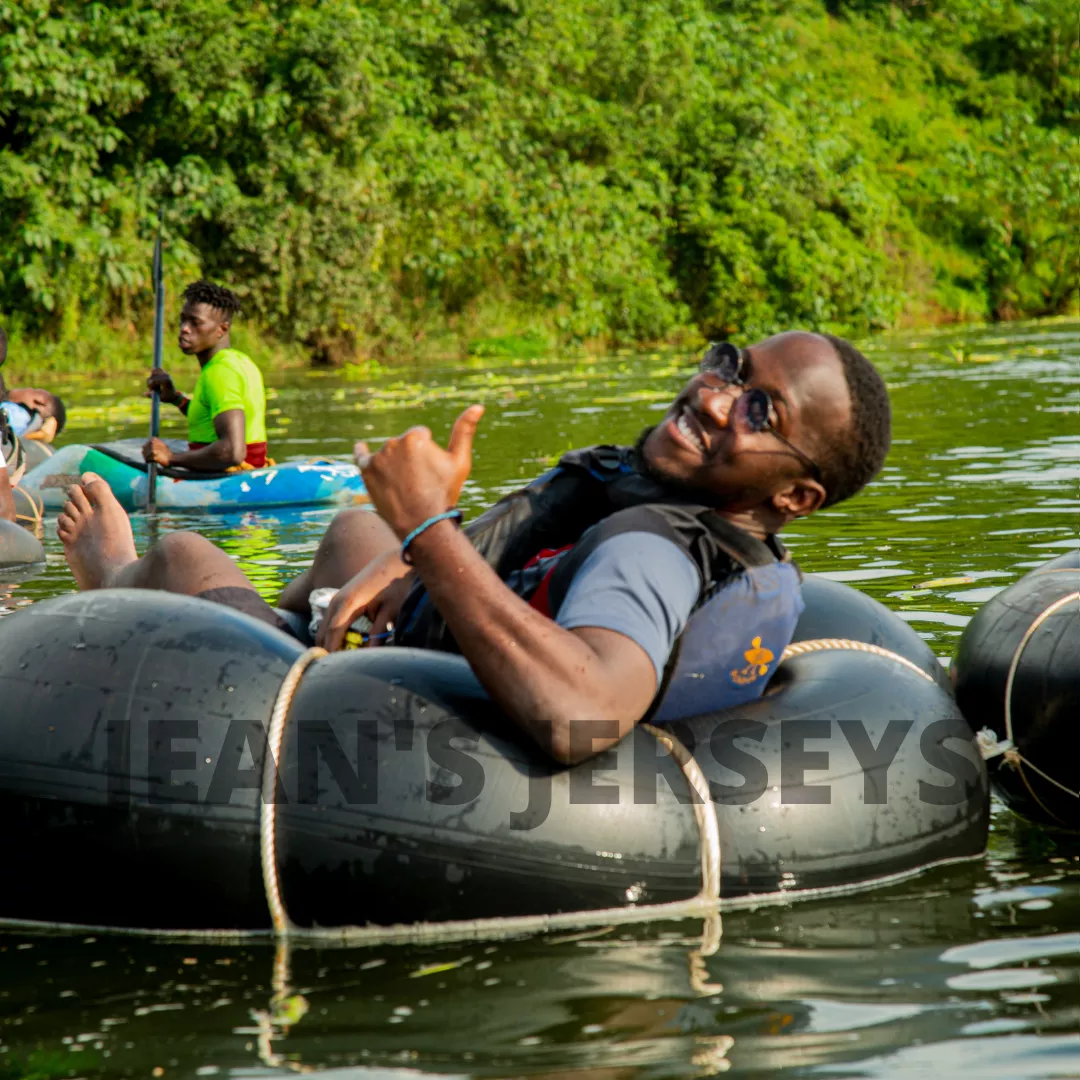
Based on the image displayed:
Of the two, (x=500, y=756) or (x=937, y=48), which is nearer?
(x=500, y=756)

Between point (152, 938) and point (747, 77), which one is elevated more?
point (747, 77)

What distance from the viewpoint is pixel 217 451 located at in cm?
1082

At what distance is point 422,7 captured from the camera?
29.5m

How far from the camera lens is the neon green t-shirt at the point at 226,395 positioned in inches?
416

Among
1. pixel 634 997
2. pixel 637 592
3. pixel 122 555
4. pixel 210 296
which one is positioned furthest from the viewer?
pixel 210 296

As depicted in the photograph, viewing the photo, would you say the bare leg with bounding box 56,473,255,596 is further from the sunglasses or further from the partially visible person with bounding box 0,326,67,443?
the partially visible person with bounding box 0,326,67,443

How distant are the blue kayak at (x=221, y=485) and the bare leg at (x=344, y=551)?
20.4 ft

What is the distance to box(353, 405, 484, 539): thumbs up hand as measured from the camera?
10.3 feet

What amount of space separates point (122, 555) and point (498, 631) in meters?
2.12

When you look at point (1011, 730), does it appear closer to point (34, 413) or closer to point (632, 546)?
point (632, 546)

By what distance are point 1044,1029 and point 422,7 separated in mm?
28626

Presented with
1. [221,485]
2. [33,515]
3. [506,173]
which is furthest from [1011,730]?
[506,173]

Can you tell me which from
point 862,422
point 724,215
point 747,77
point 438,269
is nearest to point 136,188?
point 438,269

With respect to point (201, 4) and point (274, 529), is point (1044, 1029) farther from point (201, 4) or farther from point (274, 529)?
point (201, 4)
